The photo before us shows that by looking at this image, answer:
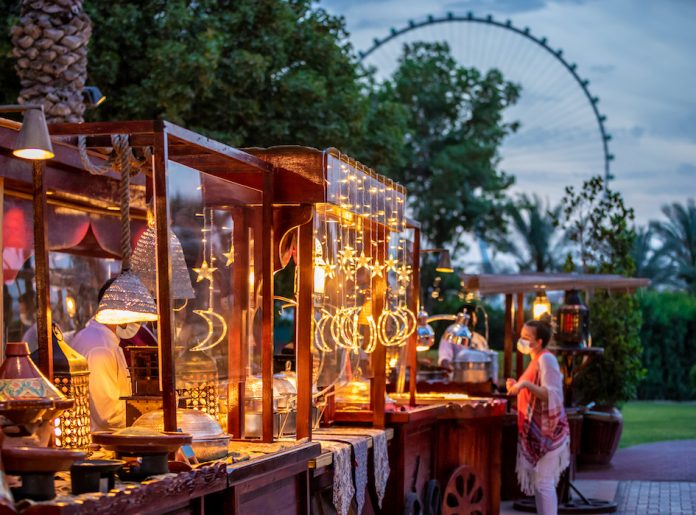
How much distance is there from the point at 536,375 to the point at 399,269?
1.71 metres

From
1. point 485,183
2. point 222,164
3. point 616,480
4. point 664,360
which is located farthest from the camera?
point 485,183

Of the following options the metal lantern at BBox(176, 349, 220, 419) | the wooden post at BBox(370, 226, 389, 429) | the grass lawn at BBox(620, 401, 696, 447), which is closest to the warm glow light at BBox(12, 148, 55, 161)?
the metal lantern at BBox(176, 349, 220, 419)

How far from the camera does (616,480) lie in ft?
47.6

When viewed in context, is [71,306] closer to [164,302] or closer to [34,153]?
[164,302]

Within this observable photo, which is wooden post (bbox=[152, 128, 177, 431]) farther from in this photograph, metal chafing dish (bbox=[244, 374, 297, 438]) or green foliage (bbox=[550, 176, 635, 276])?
green foliage (bbox=[550, 176, 635, 276])

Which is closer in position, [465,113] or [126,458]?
[126,458]

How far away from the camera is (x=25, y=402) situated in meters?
4.54

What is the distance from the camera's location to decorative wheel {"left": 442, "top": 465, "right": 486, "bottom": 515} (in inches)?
367

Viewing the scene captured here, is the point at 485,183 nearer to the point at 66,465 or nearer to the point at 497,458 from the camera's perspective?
the point at 497,458

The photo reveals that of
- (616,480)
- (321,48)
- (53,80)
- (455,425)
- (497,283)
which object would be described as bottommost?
(616,480)

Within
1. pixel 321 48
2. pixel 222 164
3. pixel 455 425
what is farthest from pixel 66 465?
pixel 321 48

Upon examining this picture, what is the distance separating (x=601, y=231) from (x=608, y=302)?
1.01m

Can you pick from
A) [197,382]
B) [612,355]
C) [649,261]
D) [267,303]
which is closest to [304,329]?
[267,303]

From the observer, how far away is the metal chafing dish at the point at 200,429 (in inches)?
213
